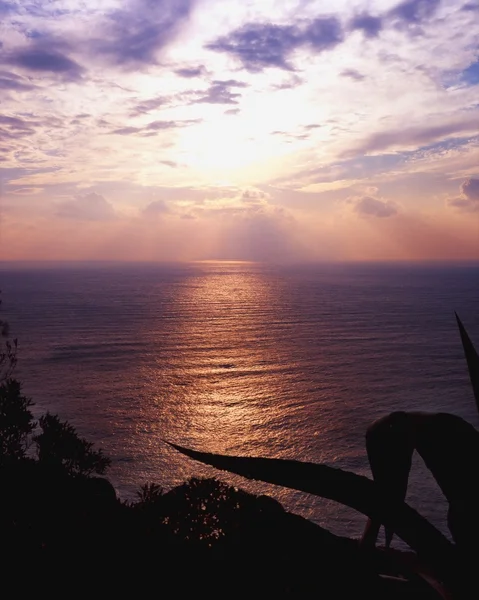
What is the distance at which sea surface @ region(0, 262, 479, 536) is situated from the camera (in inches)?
1495

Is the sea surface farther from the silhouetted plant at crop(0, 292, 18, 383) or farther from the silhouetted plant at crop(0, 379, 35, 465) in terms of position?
the silhouetted plant at crop(0, 379, 35, 465)

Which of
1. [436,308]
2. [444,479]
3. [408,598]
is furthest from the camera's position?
[436,308]

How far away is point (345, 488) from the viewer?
9.77 ft

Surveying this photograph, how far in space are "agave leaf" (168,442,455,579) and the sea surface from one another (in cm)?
2770

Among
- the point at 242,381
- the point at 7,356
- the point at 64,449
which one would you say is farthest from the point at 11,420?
the point at 242,381

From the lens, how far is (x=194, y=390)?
5738 cm

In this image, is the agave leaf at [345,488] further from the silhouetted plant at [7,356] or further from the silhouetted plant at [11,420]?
the silhouetted plant at [7,356]

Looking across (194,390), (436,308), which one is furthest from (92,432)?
(436,308)

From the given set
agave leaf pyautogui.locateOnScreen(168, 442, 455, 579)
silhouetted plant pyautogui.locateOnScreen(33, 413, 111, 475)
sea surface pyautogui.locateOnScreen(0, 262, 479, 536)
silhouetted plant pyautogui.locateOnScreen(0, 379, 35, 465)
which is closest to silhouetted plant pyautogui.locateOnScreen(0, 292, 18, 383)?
silhouetted plant pyautogui.locateOnScreen(0, 379, 35, 465)

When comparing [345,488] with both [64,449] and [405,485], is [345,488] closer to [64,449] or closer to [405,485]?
[405,485]

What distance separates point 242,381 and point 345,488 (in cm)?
5940

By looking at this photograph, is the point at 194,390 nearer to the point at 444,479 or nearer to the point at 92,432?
the point at 92,432

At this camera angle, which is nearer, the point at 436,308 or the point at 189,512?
the point at 189,512

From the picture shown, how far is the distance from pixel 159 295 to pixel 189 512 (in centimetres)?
16063
